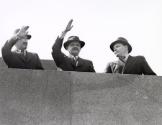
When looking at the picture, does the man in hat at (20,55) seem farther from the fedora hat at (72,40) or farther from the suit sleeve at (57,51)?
the fedora hat at (72,40)

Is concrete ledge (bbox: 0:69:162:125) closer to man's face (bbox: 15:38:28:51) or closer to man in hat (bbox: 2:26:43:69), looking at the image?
man in hat (bbox: 2:26:43:69)

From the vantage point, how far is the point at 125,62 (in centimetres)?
998

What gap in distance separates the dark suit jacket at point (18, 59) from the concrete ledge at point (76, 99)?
69 centimetres

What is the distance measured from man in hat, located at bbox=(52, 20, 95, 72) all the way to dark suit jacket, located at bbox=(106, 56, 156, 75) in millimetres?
848

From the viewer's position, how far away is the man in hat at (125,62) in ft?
32.3

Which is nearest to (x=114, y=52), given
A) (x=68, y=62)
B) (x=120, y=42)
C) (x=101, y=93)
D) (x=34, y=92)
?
(x=120, y=42)

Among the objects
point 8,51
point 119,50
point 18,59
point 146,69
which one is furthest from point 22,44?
point 146,69

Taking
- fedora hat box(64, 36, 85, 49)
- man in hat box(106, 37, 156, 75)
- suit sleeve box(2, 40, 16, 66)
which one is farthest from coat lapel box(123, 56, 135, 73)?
suit sleeve box(2, 40, 16, 66)

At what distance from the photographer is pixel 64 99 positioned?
336 inches

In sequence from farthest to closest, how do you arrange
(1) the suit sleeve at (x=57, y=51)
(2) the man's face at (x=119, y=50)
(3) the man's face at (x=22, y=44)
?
1. (2) the man's face at (x=119, y=50)
2. (3) the man's face at (x=22, y=44)
3. (1) the suit sleeve at (x=57, y=51)

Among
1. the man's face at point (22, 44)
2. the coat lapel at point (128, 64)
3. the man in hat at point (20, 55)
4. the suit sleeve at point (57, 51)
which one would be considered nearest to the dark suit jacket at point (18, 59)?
the man in hat at point (20, 55)

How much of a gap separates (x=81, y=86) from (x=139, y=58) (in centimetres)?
179

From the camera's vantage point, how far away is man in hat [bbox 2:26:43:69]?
933 cm

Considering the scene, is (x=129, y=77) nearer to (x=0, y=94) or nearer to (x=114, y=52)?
(x=114, y=52)
